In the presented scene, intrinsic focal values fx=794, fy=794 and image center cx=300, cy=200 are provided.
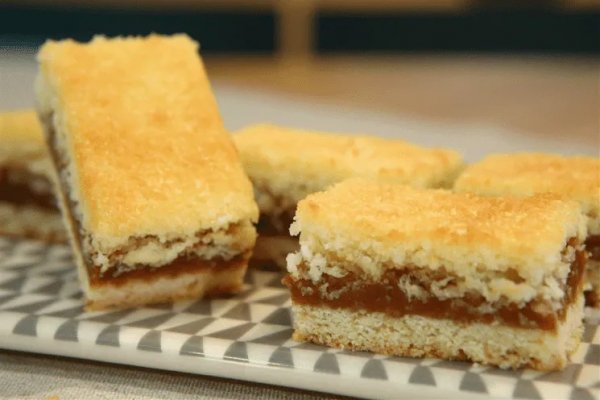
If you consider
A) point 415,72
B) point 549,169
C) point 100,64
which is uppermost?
point 100,64

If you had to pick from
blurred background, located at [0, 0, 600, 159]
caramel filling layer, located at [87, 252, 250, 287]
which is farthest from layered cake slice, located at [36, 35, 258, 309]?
blurred background, located at [0, 0, 600, 159]

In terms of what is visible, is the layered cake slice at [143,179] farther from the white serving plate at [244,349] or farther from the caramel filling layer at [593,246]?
the caramel filling layer at [593,246]

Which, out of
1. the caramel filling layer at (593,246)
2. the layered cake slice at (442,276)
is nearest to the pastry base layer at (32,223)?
the layered cake slice at (442,276)

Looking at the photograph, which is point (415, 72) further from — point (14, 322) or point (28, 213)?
point (14, 322)

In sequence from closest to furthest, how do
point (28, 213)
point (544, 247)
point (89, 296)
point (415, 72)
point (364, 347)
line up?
1. point (544, 247)
2. point (364, 347)
3. point (89, 296)
4. point (28, 213)
5. point (415, 72)

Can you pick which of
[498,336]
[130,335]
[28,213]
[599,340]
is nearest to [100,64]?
[28,213]

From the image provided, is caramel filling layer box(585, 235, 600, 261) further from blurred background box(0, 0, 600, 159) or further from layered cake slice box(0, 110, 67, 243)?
blurred background box(0, 0, 600, 159)
